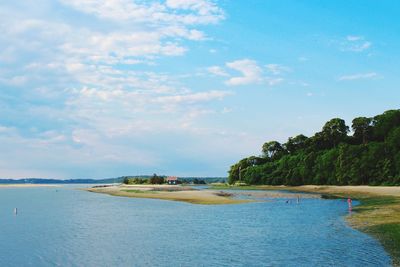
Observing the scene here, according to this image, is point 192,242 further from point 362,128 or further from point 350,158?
point 362,128

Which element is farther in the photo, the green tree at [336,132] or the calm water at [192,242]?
the green tree at [336,132]

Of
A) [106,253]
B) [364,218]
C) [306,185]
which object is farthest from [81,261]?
[306,185]

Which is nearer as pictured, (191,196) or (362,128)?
(191,196)

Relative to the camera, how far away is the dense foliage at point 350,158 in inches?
4914

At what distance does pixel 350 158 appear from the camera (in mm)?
136875

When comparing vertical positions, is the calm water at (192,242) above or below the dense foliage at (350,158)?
below

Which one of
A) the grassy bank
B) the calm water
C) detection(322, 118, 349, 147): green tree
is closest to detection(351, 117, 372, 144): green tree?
detection(322, 118, 349, 147): green tree

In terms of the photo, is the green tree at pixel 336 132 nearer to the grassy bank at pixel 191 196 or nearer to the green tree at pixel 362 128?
the green tree at pixel 362 128

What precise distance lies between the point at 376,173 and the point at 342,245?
101 metres

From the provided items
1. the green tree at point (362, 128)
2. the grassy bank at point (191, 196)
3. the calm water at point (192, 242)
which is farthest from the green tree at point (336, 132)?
the calm water at point (192, 242)

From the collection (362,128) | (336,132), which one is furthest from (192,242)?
(336,132)

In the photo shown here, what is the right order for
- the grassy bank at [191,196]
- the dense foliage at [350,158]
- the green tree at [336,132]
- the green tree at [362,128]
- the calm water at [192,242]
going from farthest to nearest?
1. the green tree at [336,132]
2. the green tree at [362,128]
3. the dense foliage at [350,158]
4. the grassy bank at [191,196]
5. the calm water at [192,242]

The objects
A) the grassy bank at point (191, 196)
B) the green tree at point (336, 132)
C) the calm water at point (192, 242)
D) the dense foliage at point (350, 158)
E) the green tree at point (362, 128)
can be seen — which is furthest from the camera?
the green tree at point (336, 132)

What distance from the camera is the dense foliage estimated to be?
125 metres
